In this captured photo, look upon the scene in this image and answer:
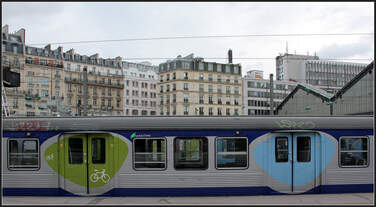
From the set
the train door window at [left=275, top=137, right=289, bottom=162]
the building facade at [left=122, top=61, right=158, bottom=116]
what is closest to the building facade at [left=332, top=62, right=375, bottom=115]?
the train door window at [left=275, top=137, right=289, bottom=162]

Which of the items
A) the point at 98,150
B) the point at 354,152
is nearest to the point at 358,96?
the point at 354,152

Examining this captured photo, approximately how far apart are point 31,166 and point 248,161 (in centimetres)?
681

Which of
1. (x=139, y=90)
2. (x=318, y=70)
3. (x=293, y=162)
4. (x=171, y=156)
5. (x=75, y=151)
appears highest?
(x=318, y=70)

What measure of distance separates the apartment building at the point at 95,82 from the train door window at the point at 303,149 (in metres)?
64.6

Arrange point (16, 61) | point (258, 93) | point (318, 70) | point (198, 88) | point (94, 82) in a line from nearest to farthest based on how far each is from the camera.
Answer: point (16, 61)
point (198, 88)
point (94, 82)
point (258, 93)
point (318, 70)

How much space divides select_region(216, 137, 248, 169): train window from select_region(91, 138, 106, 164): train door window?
3.54m

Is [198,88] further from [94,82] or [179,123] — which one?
[179,123]

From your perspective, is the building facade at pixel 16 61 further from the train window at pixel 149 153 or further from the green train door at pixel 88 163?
the train window at pixel 149 153

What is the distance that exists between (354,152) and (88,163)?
841 cm

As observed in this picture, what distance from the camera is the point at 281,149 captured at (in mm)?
11477

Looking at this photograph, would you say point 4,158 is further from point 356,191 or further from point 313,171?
point 356,191

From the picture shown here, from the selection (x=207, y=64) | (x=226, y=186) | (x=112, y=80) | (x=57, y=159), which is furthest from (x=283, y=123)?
(x=112, y=80)

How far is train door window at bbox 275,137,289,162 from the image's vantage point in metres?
11.5

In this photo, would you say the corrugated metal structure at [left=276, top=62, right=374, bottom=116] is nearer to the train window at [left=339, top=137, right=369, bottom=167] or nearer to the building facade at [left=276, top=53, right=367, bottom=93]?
the train window at [left=339, top=137, right=369, bottom=167]
